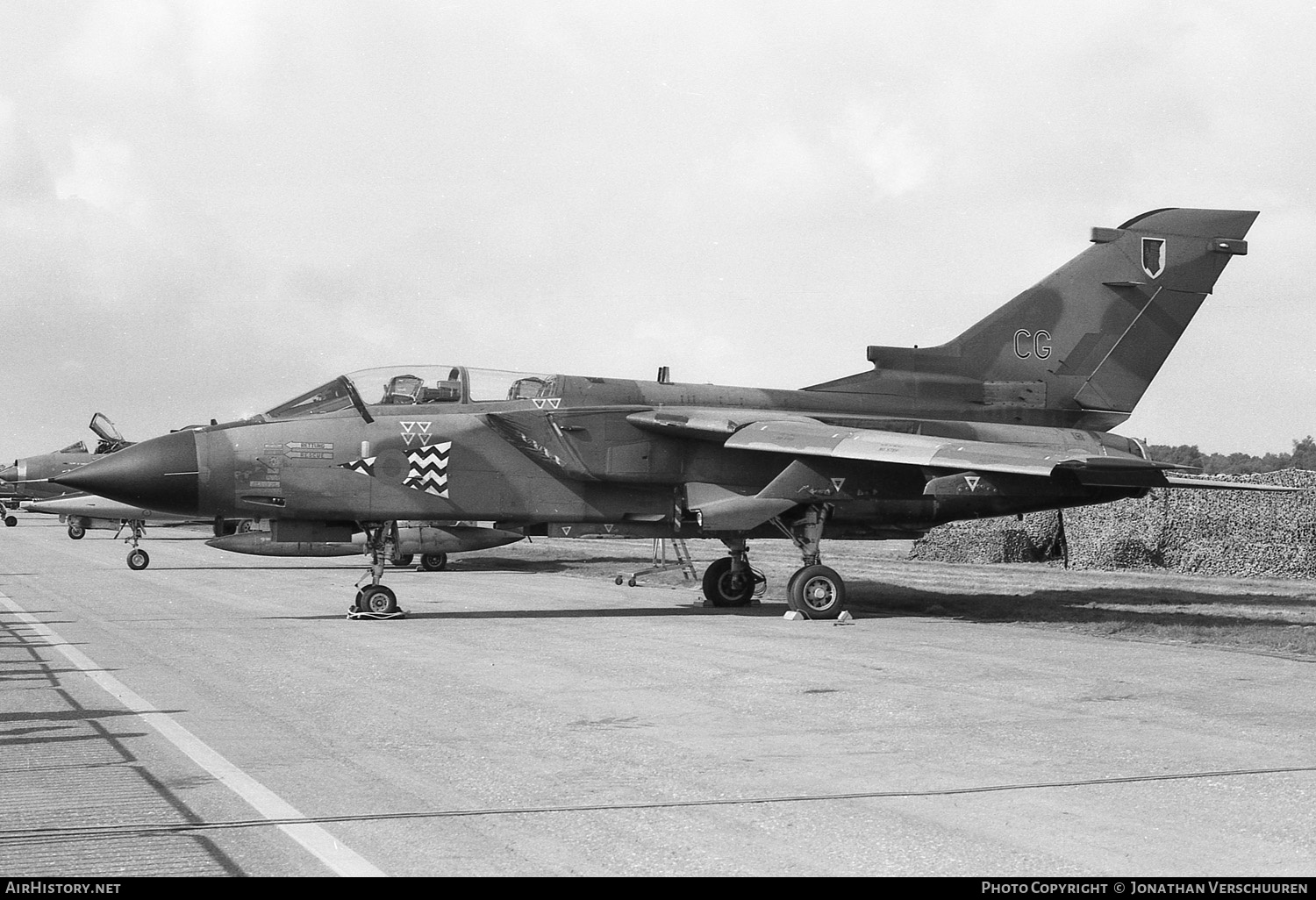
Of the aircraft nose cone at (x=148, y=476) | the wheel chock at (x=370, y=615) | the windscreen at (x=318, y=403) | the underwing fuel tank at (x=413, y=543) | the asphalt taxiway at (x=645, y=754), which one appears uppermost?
the windscreen at (x=318, y=403)

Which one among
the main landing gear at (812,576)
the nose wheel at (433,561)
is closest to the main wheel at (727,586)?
the main landing gear at (812,576)

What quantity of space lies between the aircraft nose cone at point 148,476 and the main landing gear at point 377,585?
2.18 meters

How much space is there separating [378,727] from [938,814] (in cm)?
371

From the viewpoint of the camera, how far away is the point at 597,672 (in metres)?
10.4

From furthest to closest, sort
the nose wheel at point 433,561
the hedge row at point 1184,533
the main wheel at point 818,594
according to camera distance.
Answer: the nose wheel at point 433,561
the hedge row at point 1184,533
the main wheel at point 818,594

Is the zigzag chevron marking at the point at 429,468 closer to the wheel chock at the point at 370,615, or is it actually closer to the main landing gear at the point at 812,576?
the wheel chock at the point at 370,615

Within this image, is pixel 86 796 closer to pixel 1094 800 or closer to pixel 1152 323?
pixel 1094 800

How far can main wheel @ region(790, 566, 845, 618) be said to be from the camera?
15.7m

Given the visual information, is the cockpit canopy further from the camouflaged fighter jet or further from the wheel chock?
the wheel chock

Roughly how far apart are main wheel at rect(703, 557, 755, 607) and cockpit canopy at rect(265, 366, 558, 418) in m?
3.92

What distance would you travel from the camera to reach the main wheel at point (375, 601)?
15281 millimetres

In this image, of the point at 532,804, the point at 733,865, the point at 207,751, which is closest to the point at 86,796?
the point at 207,751

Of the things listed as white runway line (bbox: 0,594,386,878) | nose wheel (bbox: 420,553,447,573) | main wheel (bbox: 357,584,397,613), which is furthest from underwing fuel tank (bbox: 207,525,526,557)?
white runway line (bbox: 0,594,386,878)

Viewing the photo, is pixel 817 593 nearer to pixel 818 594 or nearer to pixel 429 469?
pixel 818 594
